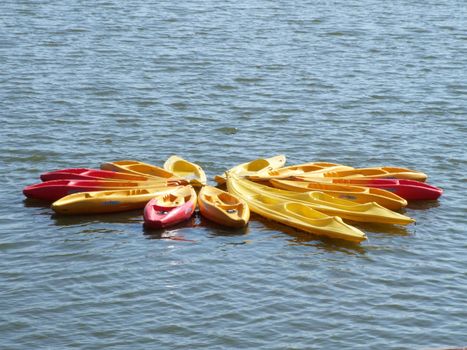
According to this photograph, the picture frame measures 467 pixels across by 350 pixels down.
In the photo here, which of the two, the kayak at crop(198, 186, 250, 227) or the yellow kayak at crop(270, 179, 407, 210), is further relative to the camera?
the yellow kayak at crop(270, 179, 407, 210)

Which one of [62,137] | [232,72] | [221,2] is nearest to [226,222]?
[62,137]

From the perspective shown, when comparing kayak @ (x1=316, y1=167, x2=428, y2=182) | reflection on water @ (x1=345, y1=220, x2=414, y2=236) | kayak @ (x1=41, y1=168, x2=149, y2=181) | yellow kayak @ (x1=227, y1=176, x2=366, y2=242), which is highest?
kayak @ (x1=41, y1=168, x2=149, y2=181)

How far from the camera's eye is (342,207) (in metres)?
20.0

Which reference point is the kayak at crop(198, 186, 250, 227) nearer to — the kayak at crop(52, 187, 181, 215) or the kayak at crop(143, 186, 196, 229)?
the kayak at crop(143, 186, 196, 229)

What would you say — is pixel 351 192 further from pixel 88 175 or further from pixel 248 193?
pixel 88 175

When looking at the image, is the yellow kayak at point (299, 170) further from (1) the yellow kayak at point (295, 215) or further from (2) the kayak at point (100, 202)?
(2) the kayak at point (100, 202)

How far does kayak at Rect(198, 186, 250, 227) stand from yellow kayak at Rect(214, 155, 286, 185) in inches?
42.0

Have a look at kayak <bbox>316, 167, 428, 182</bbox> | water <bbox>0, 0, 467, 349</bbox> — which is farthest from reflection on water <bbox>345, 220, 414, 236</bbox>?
kayak <bbox>316, 167, 428, 182</bbox>

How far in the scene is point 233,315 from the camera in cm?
1627

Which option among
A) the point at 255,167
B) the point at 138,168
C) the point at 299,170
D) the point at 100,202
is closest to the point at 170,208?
the point at 100,202

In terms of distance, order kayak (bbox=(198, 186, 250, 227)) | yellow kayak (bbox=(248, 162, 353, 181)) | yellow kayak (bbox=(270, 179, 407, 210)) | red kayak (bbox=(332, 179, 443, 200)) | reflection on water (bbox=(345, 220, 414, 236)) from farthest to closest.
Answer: yellow kayak (bbox=(248, 162, 353, 181)), red kayak (bbox=(332, 179, 443, 200)), yellow kayak (bbox=(270, 179, 407, 210)), reflection on water (bbox=(345, 220, 414, 236)), kayak (bbox=(198, 186, 250, 227))

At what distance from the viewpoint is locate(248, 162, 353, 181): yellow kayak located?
21531 millimetres

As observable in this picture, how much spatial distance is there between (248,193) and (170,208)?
187cm

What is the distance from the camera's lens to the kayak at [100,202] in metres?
19.8
